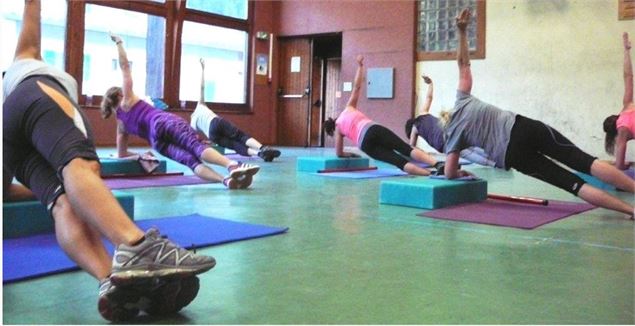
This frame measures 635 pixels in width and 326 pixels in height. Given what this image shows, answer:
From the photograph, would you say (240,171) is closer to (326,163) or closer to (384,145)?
(384,145)

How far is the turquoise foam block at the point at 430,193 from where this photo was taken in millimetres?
3688

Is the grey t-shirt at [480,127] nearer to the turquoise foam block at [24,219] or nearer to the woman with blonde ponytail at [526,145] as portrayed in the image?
the woman with blonde ponytail at [526,145]

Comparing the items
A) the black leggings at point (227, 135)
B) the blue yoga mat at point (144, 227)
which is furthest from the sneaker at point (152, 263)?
the black leggings at point (227, 135)

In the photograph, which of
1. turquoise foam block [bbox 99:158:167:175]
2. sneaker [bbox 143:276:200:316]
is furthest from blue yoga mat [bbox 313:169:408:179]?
sneaker [bbox 143:276:200:316]

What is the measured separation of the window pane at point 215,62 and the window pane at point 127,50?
0.59m

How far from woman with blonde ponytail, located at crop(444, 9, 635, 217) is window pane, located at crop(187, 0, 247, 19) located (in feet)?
25.9

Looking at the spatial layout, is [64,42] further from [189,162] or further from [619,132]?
[619,132]

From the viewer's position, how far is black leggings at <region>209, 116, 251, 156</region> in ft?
21.5

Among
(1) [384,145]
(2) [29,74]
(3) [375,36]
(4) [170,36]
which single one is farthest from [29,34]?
(3) [375,36]

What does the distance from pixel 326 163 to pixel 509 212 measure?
287 cm

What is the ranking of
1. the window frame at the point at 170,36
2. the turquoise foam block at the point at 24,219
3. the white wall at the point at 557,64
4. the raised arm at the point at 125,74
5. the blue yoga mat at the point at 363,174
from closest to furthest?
the turquoise foam block at the point at 24,219, the raised arm at the point at 125,74, the blue yoga mat at the point at 363,174, the white wall at the point at 557,64, the window frame at the point at 170,36

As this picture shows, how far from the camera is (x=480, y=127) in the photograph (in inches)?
143

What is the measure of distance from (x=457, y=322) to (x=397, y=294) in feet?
0.94

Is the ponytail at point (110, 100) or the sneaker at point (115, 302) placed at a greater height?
the ponytail at point (110, 100)
